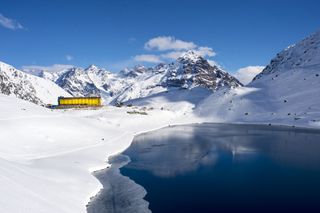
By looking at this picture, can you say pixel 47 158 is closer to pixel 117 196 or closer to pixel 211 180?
pixel 117 196

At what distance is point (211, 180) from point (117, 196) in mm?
12683

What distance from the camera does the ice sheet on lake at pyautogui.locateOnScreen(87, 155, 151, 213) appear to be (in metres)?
32.1

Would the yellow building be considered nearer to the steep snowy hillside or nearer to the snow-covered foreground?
the steep snowy hillside

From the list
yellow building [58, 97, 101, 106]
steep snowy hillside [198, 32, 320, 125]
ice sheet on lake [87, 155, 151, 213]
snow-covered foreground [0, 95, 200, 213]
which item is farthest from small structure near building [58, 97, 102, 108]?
ice sheet on lake [87, 155, 151, 213]

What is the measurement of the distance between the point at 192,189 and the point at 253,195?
6.35 metres

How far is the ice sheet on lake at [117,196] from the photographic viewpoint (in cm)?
3209

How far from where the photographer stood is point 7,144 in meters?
53.1

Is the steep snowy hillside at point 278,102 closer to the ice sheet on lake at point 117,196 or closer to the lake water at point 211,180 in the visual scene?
the lake water at point 211,180

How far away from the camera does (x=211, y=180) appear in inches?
1721

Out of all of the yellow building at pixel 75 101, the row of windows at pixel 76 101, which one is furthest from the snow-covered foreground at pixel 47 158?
the row of windows at pixel 76 101

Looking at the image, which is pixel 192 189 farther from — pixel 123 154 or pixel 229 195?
pixel 123 154

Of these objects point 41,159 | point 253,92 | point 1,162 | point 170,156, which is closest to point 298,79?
point 253,92

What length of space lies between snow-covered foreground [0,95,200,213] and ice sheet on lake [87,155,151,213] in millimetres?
1047

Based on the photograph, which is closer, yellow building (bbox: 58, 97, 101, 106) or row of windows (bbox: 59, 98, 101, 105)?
yellow building (bbox: 58, 97, 101, 106)
